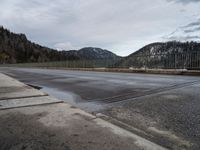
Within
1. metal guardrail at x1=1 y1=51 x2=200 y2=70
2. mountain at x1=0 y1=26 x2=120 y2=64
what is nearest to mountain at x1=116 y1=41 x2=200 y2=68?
metal guardrail at x1=1 y1=51 x2=200 y2=70

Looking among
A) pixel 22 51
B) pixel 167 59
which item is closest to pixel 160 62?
pixel 167 59

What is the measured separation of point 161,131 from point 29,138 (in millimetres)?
1848

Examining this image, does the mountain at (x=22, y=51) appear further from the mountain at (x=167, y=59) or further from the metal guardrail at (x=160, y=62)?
the mountain at (x=167, y=59)

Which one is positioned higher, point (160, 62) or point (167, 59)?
point (167, 59)

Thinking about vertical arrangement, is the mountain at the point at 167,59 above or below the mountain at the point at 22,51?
below

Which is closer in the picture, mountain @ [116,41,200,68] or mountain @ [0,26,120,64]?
mountain @ [116,41,200,68]

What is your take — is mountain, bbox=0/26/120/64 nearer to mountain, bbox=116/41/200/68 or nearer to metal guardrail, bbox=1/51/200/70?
metal guardrail, bbox=1/51/200/70

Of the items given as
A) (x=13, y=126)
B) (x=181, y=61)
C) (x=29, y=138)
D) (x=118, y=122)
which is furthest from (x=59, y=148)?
(x=181, y=61)

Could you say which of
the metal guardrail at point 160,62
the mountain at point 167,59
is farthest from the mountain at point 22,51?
the mountain at point 167,59

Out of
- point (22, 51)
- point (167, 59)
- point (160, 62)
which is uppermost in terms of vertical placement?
point (22, 51)

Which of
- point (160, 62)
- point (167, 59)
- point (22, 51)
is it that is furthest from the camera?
point (22, 51)

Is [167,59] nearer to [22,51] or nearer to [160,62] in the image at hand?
[160,62]

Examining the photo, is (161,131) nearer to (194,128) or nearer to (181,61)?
(194,128)

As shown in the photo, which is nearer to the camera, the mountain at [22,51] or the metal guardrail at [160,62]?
the metal guardrail at [160,62]
